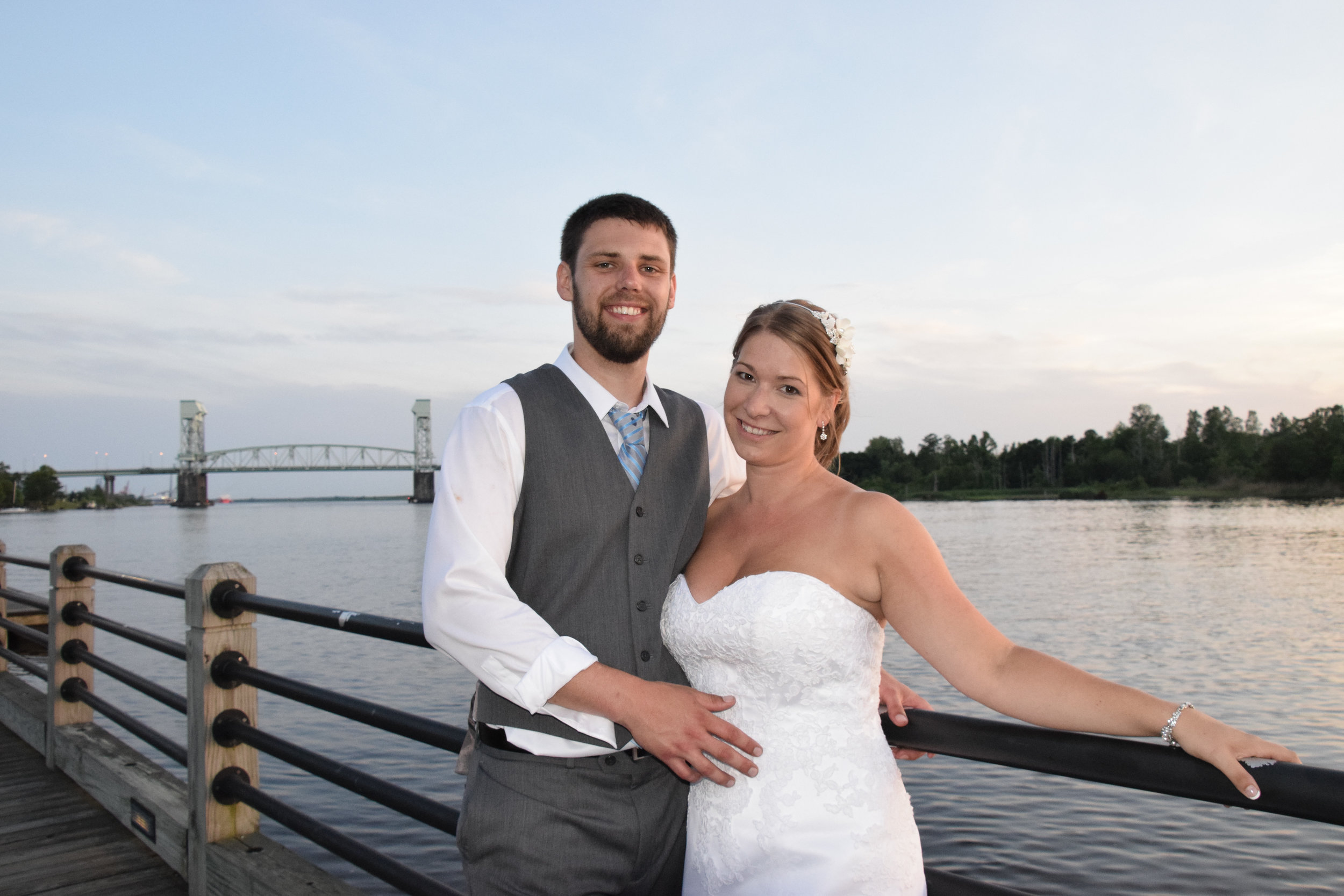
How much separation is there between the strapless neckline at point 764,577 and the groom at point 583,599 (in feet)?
0.21

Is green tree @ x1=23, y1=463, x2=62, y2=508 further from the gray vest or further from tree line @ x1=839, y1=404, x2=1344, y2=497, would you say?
the gray vest

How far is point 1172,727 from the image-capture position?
130cm

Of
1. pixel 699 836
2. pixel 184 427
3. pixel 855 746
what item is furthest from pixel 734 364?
pixel 184 427

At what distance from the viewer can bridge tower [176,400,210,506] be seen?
118 m

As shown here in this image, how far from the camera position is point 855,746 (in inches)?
71.8

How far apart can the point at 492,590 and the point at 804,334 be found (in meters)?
0.88

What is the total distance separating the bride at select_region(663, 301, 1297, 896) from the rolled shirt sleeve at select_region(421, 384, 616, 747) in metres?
0.32

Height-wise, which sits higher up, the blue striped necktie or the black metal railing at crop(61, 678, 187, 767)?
the blue striped necktie

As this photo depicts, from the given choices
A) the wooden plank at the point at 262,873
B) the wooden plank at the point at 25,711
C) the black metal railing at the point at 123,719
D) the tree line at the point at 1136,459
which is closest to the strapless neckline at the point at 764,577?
the wooden plank at the point at 262,873

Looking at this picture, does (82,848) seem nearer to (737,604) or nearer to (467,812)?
(467,812)

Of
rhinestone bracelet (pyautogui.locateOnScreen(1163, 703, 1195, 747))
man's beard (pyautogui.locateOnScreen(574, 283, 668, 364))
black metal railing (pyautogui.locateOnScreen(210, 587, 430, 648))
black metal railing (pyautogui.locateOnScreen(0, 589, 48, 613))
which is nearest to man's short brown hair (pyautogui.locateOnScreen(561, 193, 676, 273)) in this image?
man's beard (pyautogui.locateOnScreen(574, 283, 668, 364))

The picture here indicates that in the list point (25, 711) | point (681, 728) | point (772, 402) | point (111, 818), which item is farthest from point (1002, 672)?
point (25, 711)

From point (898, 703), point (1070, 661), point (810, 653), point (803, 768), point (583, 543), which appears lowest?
point (1070, 661)

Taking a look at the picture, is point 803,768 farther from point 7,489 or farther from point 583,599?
point 7,489
